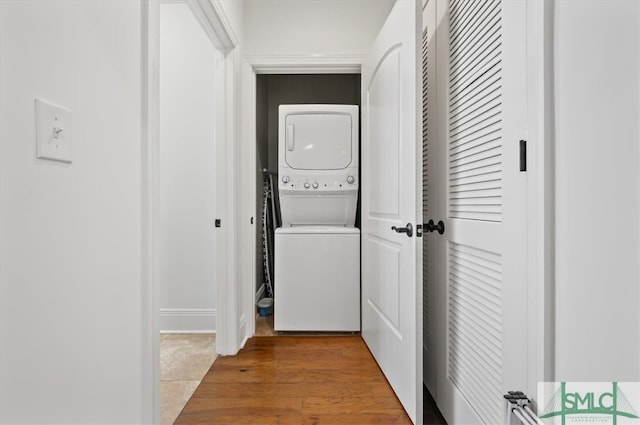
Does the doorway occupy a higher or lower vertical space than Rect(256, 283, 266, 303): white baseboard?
higher

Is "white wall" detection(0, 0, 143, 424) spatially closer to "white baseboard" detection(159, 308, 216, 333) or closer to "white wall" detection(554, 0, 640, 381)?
"white wall" detection(554, 0, 640, 381)

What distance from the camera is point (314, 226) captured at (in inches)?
111

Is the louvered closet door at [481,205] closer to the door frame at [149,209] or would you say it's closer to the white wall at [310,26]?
the white wall at [310,26]

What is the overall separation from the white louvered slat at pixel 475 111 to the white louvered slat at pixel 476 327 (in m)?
0.17

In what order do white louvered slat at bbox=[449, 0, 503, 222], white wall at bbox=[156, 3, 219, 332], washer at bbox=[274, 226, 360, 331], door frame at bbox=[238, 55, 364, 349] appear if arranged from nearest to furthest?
white louvered slat at bbox=[449, 0, 503, 222] < door frame at bbox=[238, 55, 364, 349] < washer at bbox=[274, 226, 360, 331] < white wall at bbox=[156, 3, 219, 332]

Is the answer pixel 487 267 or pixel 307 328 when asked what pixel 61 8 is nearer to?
pixel 487 267

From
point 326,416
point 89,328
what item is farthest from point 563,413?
point 89,328

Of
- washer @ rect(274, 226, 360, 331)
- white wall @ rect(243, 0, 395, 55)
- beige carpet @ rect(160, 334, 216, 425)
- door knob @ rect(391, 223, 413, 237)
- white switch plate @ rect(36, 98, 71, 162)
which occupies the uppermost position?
white wall @ rect(243, 0, 395, 55)

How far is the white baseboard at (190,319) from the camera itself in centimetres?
266

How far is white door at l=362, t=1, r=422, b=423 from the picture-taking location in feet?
4.99

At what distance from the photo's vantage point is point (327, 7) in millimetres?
2500

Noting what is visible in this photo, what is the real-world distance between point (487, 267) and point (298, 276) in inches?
61.7

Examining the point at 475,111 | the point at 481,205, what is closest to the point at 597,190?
the point at 481,205

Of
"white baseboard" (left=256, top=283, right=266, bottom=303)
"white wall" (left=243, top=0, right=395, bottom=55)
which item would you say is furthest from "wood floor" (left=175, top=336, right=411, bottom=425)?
"white wall" (left=243, top=0, right=395, bottom=55)
